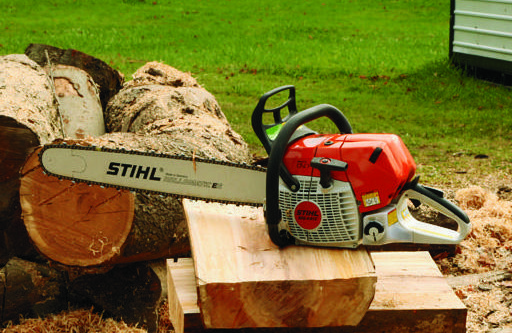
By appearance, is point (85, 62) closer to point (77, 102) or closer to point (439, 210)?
point (77, 102)

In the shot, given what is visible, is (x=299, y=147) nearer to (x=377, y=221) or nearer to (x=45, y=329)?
(x=377, y=221)

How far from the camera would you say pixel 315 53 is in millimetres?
10773

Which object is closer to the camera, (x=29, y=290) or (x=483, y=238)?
(x=29, y=290)

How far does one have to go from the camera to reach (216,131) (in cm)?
391

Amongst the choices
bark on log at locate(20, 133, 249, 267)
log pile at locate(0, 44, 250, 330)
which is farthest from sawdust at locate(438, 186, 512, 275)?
bark on log at locate(20, 133, 249, 267)

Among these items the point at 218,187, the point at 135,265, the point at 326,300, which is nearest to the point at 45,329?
the point at 135,265

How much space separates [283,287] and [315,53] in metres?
8.97

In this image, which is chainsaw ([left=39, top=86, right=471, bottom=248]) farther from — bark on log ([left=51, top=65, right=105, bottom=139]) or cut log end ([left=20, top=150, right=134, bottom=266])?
bark on log ([left=51, top=65, right=105, bottom=139])

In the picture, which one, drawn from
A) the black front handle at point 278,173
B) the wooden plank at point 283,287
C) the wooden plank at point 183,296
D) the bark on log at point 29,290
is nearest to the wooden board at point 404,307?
the wooden plank at point 183,296

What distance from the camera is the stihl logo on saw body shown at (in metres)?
2.70

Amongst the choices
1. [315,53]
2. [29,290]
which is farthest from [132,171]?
[315,53]

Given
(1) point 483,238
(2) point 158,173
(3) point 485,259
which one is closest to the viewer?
(2) point 158,173

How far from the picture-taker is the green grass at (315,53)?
23.1 feet

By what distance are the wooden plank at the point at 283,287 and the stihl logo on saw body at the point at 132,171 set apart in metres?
0.49
